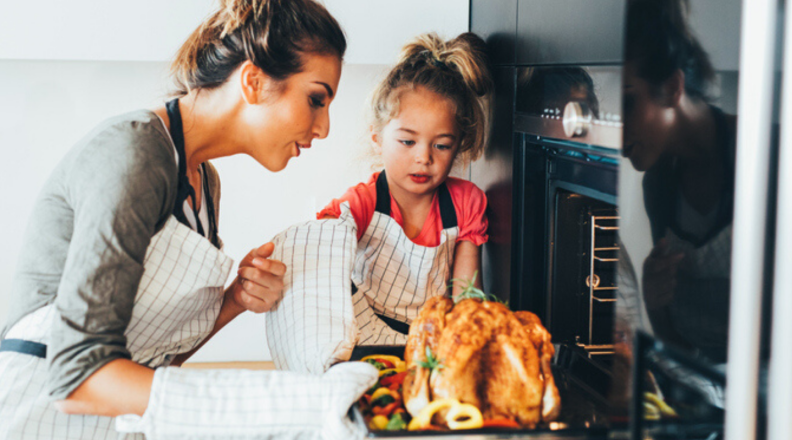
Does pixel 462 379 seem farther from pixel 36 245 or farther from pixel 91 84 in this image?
pixel 91 84

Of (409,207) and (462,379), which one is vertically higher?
(409,207)

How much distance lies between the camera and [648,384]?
0.74 m

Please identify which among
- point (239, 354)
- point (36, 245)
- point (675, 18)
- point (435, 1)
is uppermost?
point (435, 1)

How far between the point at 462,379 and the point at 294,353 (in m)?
0.34

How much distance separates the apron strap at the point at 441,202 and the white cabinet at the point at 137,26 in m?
0.31

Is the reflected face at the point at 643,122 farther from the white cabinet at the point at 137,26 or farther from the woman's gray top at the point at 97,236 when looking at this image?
the white cabinet at the point at 137,26

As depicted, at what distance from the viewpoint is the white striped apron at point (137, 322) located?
104 cm

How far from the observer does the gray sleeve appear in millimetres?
921

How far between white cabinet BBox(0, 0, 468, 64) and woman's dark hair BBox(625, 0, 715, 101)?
998 mm

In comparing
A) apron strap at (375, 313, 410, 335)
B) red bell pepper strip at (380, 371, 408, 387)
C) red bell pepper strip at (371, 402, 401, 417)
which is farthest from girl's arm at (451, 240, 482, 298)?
red bell pepper strip at (371, 402, 401, 417)

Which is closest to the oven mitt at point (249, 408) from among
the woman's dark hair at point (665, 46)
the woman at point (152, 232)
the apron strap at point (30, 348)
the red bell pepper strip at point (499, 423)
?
the woman at point (152, 232)

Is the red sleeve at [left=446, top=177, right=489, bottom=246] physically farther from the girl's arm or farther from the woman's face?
the woman's face

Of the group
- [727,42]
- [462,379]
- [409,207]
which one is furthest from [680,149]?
[409,207]

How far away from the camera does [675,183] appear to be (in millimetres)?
705
